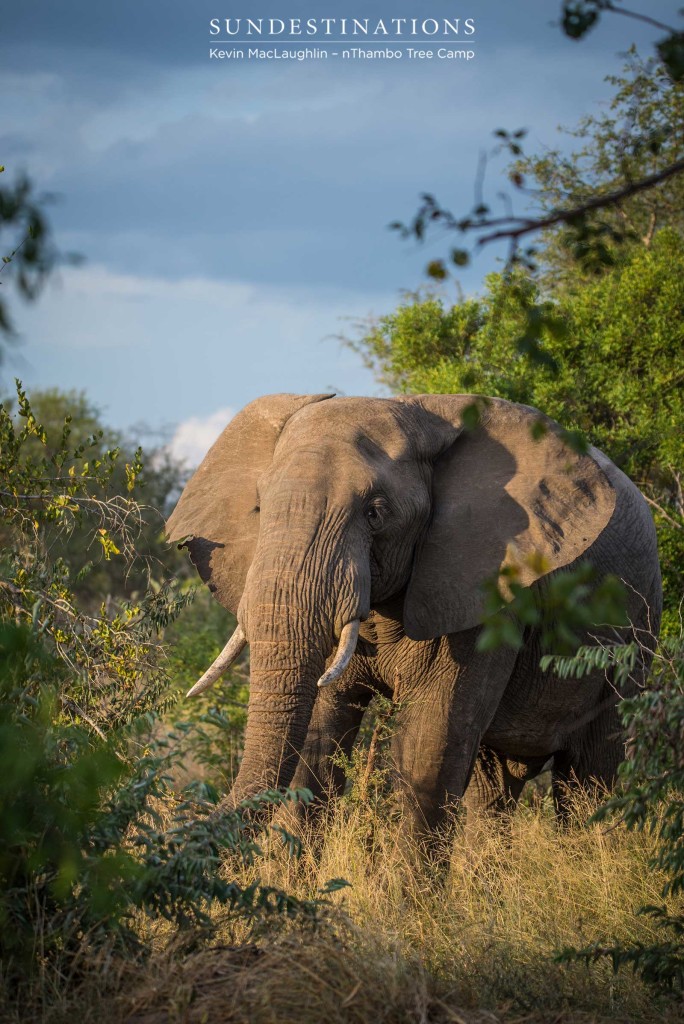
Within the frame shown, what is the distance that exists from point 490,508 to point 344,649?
1.35 meters

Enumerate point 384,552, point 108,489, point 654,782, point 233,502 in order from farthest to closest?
point 108,489, point 233,502, point 384,552, point 654,782

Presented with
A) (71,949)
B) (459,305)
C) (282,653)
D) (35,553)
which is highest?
(459,305)

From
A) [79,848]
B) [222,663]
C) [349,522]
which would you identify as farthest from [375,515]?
[79,848]

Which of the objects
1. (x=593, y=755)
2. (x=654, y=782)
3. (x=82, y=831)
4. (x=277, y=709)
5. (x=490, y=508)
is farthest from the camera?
(x=593, y=755)

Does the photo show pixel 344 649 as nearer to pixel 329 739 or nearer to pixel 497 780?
pixel 329 739

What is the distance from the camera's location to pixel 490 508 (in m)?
6.40

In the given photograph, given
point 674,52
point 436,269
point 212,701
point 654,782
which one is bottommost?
point 212,701

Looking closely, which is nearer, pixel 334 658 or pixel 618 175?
pixel 334 658

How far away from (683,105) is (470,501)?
9.04 metres

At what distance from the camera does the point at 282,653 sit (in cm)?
545

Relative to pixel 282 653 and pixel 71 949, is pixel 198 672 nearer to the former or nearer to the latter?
pixel 282 653

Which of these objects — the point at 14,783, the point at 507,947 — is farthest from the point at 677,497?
the point at 14,783

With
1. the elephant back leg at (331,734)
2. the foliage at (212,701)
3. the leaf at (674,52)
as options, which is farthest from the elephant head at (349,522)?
the leaf at (674,52)

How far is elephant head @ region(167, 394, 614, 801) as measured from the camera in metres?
5.46
